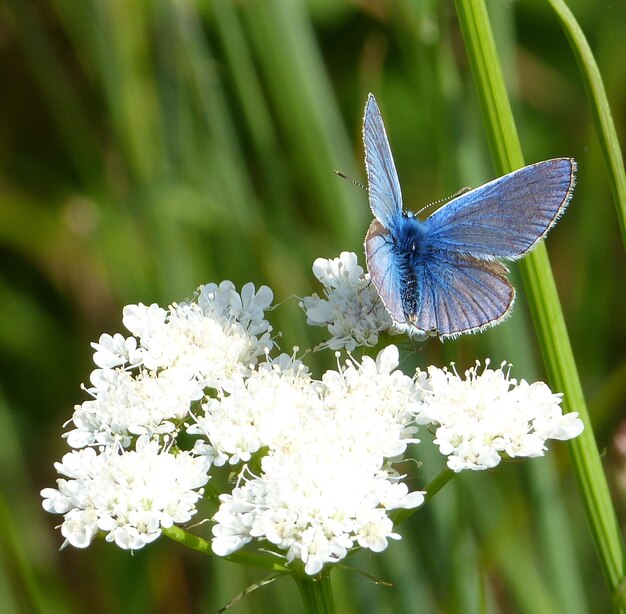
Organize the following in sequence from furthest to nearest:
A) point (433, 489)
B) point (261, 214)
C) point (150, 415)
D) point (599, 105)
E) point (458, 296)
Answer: point (261, 214) → point (458, 296) → point (150, 415) → point (433, 489) → point (599, 105)

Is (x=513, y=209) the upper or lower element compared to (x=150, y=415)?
upper

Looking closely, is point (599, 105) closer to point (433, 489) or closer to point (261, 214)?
point (433, 489)

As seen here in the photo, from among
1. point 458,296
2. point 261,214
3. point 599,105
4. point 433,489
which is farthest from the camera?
point 261,214

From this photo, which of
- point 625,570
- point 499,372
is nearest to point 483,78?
point 499,372

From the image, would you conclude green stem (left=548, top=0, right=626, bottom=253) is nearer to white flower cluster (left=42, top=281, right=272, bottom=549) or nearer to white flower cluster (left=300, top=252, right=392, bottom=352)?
white flower cluster (left=300, top=252, right=392, bottom=352)

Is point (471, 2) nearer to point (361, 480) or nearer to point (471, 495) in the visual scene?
point (361, 480)

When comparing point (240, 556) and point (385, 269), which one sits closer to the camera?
point (240, 556)

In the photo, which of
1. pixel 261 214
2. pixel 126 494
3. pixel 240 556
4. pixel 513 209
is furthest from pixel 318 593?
pixel 261 214

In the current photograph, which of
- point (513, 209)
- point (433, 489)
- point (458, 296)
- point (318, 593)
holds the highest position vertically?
point (513, 209)
